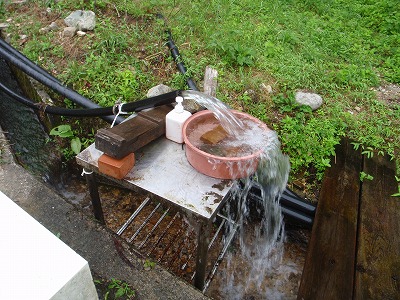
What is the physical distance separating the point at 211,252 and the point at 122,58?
2.82 m

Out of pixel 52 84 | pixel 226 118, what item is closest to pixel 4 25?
pixel 52 84

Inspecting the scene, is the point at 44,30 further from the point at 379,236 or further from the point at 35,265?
the point at 379,236

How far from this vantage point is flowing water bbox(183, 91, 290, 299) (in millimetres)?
2604

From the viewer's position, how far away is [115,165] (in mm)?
2223

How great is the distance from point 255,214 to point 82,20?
12.5 ft

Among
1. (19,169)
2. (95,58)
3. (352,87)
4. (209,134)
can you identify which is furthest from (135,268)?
(352,87)

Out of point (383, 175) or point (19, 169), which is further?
point (383, 175)

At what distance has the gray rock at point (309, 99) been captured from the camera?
428cm

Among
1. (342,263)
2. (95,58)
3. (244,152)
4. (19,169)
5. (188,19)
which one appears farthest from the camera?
(188,19)

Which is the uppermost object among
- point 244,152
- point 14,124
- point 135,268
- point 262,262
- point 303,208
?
point 244,152

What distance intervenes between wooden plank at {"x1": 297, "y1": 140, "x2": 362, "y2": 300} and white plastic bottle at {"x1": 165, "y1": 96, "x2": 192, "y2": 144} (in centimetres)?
143

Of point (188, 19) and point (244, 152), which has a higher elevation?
point (244, 152)

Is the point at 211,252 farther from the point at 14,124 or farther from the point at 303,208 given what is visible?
the point at 14,124

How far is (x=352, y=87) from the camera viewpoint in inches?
189
